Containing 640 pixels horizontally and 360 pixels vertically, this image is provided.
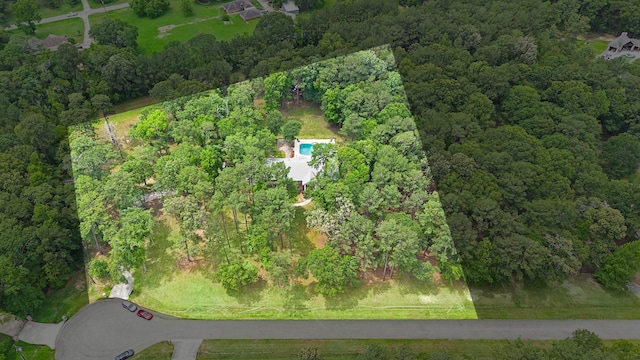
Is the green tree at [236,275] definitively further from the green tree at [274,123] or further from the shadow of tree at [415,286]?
the green tree at [274,123]

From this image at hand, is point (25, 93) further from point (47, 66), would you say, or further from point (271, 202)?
point (271, 202)

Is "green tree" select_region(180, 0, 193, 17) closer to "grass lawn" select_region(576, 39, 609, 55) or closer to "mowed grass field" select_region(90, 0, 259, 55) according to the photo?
"mowed grass field" select_region(90, 0, 259, 55)

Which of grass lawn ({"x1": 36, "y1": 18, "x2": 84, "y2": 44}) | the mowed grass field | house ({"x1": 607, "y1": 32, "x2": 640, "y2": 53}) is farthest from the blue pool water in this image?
house ({"x1": 607, "y1": 32, "x2": 640, "y2": 53})

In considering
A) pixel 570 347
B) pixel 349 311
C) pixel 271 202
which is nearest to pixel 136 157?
pixel 271 202

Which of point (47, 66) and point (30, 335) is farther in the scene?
point (47, 66)

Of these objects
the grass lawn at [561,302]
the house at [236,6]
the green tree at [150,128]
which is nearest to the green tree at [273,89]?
the green tree at [150,128]

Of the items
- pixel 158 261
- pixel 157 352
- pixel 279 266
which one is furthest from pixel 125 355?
pixel 279 266
